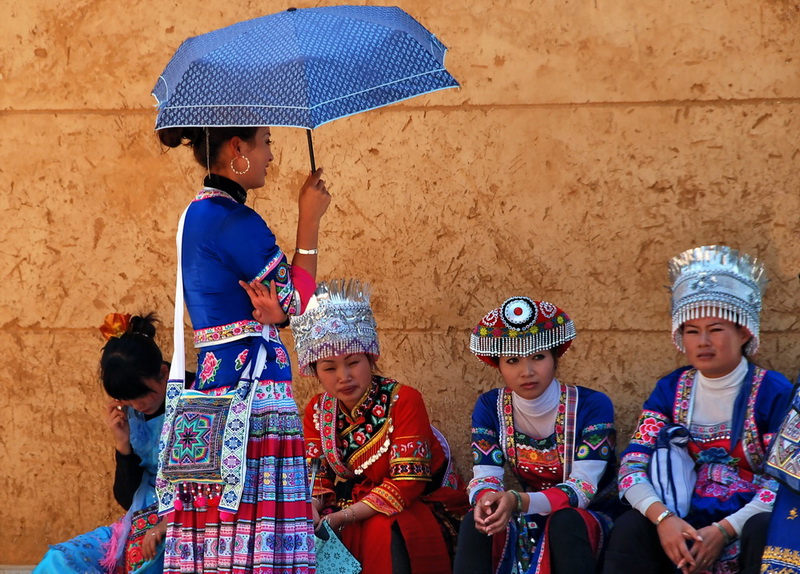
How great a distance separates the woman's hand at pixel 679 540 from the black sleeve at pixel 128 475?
7.29 feet

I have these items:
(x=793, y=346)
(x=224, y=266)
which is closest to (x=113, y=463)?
(x=224, y=266)

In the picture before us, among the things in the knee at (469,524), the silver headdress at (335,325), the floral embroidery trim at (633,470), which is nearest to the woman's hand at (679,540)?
the floral embroidery trim at (633,470)

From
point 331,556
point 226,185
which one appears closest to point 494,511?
point 331,556

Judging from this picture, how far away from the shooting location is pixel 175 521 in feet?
12.6

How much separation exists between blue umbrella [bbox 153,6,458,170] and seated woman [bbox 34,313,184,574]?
4.66 ft

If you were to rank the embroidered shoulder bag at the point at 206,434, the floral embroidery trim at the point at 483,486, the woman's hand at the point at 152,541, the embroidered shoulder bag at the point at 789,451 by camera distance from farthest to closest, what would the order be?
the woman's hand at the point at 152,541 < the floral embroidery trim at the point at 483,486 < the embroidered shoulder bag at the point at 206,434 < the embroidered shoulder bag at the point at 789,451

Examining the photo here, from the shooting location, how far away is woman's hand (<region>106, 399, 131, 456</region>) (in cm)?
491

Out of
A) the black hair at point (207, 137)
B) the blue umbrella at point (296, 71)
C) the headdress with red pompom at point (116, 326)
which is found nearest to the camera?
the blue umbrella at point (296, 71)

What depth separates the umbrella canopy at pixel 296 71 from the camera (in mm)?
3631

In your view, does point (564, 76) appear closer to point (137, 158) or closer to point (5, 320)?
point (137, 158)

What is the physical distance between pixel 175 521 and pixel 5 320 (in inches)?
89.2

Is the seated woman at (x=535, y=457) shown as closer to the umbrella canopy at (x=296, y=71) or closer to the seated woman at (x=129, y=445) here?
the umbrella canopy at (x=296, y=71)

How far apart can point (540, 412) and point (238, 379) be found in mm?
1434

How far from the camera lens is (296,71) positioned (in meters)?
3.63
